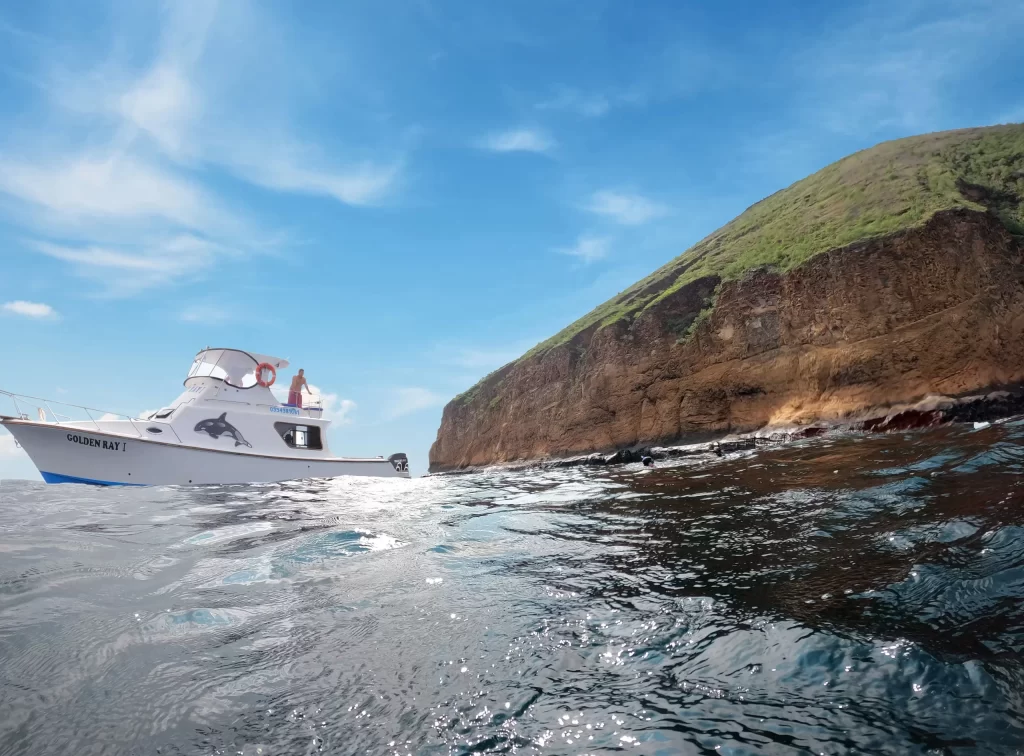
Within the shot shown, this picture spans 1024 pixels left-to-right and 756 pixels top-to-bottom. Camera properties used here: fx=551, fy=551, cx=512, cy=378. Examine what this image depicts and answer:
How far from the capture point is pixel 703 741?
2109 mm

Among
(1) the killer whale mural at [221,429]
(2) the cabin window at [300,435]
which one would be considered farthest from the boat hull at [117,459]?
(2) the cabin window at [300,435]

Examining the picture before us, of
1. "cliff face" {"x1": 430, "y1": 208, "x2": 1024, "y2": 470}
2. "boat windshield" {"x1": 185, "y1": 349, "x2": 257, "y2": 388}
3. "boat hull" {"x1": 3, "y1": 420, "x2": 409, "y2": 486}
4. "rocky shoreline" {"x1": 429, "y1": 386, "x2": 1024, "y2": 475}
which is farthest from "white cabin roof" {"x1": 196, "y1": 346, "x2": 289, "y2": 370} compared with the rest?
"cliff face" {"x1": 430, "y1": 208, "x2": 1024, "y2": 470}

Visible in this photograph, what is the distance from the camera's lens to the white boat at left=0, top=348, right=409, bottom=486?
16.9 m

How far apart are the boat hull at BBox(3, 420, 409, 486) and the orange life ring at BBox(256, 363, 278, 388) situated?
3.96m

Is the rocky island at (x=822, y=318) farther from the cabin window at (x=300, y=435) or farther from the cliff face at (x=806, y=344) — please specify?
the cabin window at (x=300, y=435)

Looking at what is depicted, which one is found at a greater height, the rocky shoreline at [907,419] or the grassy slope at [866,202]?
the grassy slope at [866,202]

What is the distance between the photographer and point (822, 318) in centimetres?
2681

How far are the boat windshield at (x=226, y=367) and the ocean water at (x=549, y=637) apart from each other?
53.2 feet

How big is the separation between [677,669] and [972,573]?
7.15ft

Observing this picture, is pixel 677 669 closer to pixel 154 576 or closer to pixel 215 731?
pixel 215 731

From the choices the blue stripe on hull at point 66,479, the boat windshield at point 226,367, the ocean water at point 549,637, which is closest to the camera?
the ocean water at point 549,637

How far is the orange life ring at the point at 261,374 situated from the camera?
22.4 meters

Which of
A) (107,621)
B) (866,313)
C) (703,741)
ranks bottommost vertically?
(703,741)

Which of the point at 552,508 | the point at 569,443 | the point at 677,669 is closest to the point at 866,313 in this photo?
the point at 569,443
